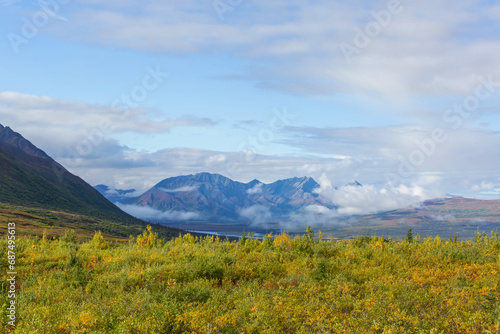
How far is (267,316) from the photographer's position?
29.5ft

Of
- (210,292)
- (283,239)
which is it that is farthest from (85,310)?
(283,239)

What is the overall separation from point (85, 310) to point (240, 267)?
240 inches

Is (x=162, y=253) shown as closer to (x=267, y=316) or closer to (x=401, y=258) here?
(x=267, y=316)

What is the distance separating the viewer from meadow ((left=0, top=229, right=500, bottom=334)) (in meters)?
8.73

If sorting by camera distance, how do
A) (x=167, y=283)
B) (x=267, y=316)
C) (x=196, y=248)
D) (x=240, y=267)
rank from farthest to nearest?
(x=196, y=248) < (x=240, y=267) < (x=167, y=283) < (x=267, y=316)

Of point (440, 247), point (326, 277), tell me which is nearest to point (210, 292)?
point (326, 277)

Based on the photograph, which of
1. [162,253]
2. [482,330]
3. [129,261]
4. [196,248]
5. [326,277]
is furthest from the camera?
[196,248]

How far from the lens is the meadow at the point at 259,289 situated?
8.73 meters

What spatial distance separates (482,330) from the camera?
8.25 m

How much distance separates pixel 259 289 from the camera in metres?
11.9

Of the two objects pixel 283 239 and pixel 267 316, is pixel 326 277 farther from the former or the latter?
pixel 283 239

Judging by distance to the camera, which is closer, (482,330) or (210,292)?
(482,330)

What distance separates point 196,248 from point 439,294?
1107cm

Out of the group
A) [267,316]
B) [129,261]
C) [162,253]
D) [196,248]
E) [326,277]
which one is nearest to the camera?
[267,316]
